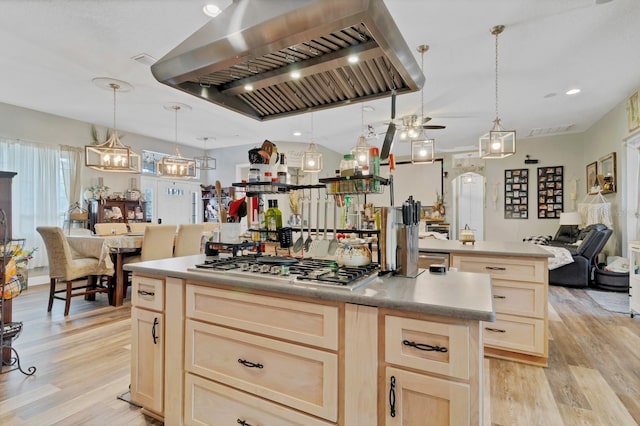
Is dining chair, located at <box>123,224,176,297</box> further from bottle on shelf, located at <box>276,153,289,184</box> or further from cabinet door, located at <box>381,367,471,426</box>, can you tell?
cabinet door, located at <box>381,367,471,426</box>

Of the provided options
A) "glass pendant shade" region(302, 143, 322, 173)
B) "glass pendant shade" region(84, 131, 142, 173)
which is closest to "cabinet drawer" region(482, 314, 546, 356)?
"glass pendant shade" region(302, 143, 322, 173)

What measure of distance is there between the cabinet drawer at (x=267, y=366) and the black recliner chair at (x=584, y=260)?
5.33 m

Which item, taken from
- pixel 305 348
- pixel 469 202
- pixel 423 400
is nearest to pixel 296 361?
pixel 305 348

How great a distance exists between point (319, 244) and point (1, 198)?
2364mm

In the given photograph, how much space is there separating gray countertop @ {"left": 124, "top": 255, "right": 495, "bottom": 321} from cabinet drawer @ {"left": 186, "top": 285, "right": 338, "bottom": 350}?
6 cm

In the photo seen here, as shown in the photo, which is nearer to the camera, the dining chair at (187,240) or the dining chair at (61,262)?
the dining chair at (61,262)

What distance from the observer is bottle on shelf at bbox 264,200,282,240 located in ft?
6.23

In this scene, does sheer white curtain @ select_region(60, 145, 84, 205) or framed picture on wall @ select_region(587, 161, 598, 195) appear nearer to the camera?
sheer white curtain @ select_region(60, 145, 84, 205)

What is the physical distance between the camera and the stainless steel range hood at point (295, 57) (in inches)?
39.3

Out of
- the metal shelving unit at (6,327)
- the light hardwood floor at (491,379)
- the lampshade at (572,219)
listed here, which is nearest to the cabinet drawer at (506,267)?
the light hardwood floor at (491,379)

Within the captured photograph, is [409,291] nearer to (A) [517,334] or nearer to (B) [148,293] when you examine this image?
(B) [148,293]

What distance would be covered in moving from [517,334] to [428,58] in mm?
2688

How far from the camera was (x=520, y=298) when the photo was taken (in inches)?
95.2

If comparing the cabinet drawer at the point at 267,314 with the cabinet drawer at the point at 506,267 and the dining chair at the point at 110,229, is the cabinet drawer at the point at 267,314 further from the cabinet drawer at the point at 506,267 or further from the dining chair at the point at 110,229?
the dining chair at the point at 110,229
